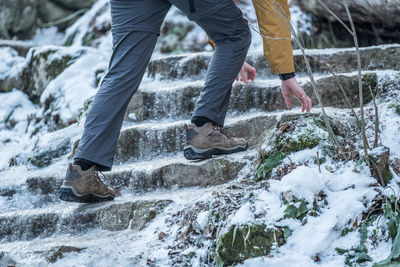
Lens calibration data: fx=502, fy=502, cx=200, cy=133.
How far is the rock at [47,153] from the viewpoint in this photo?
4352 millimetres

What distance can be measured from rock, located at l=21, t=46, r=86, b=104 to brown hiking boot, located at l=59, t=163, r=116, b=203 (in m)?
3.50

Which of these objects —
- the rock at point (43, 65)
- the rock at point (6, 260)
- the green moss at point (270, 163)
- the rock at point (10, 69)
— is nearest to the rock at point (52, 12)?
the rock at point (10, 69)

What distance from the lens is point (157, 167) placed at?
3.34m

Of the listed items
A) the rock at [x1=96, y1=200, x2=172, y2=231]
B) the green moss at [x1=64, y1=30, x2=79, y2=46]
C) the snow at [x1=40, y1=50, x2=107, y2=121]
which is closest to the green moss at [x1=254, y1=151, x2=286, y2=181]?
the rock at [x1=96, y1=200, x2=172, y2=231]

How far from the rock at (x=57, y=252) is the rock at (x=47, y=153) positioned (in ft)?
6.21

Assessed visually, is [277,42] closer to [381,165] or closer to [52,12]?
[381,165]

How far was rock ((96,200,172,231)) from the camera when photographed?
280 centimetres

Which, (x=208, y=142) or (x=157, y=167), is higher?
(x=208, y=142)

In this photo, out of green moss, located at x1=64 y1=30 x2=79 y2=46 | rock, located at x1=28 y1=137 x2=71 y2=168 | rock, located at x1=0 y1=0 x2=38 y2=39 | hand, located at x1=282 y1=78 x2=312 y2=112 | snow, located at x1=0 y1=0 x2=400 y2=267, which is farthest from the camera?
rock, located at x1=0 y1=0 x2=38 y2=39

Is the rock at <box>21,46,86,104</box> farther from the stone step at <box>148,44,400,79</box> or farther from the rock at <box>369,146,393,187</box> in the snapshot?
the rock at <box>369,146,393,187</box>

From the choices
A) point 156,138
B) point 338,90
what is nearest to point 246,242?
point 156,138

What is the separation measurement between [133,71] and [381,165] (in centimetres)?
144

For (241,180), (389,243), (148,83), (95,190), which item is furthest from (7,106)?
(389,243)

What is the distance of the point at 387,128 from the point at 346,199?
2.30 feet
